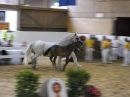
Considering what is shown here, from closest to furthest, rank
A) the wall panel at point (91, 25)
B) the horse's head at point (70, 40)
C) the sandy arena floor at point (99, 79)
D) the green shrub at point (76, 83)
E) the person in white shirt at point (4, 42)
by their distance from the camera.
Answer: the green shrub at point (76, 83)
the sandy arena floor at point (99, 79)
the horse's head at point (70, 40)
the person in white shirt at point (4, 42)
the wall panel at point (91, 25)

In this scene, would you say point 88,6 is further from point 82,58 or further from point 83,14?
point 82,58

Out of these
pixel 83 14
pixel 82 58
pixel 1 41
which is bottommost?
pixel 82 58

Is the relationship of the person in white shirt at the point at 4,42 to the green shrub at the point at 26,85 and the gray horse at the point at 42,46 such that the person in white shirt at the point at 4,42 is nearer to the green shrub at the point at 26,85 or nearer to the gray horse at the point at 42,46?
the gray horse at the point at 42,46

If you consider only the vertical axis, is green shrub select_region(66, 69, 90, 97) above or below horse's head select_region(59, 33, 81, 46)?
below

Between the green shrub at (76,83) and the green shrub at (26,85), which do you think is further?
the green shrub at (76,83)

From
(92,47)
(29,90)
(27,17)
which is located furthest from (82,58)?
(29,90)

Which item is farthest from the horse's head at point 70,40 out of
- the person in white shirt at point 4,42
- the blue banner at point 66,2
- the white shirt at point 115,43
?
the blue banner at point 66,2

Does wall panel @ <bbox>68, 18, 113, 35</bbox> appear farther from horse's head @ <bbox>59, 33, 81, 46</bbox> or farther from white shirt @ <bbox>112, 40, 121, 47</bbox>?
horse's head @ <bbox>59, 33, 81, 46</bbox>

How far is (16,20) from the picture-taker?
881 inches

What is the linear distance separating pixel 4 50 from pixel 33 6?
923 cm

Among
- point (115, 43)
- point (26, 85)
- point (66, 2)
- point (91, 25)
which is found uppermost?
point (66, 2)

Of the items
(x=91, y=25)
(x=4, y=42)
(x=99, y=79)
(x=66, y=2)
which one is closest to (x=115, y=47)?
(x=91, y=25)

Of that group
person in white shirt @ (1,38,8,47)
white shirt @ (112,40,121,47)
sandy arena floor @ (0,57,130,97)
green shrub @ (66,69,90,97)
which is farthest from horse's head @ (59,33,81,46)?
green shrub @ (66,69,90,97)

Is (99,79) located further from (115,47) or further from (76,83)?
(115,47)
